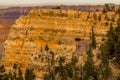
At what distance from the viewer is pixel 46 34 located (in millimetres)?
101938

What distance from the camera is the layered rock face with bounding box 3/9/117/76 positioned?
3898 inches

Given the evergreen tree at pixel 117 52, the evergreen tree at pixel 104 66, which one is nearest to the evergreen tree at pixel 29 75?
the evergreen tree at pixel 104 66

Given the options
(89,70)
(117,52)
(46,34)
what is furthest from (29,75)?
(117,52)

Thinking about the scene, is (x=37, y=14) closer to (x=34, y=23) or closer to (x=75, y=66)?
(x=34, y=23)

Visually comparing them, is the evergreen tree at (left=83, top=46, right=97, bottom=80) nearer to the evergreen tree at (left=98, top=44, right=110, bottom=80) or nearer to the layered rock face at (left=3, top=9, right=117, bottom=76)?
the evergreen tree at (left=98, top=44, right=110, bottom=80)

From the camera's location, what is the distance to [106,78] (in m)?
83.6

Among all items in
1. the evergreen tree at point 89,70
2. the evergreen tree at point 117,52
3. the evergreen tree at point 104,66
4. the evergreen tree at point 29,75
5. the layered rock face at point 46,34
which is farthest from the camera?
the layered rock face at point 46,34

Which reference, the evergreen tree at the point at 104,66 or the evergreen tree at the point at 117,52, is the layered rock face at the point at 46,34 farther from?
the evergreen tree at the point at 117,52

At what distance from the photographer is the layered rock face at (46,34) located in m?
99.0

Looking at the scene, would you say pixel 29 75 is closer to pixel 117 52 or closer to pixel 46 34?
pixel 46 34

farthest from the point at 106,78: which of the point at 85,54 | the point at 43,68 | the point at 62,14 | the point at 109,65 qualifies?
the point at 62,14

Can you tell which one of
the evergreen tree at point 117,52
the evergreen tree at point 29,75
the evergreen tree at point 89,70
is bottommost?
the evergreen tree at point 29,75

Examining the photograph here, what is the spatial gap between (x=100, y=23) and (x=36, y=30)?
13.2 meters

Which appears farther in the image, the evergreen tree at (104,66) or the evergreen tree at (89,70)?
the evergreen tree at (104,66)
